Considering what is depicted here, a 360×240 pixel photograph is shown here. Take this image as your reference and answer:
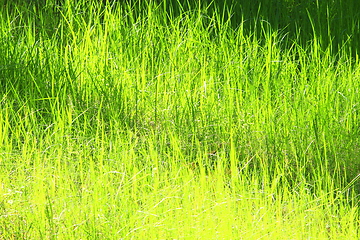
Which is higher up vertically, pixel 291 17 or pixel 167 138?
pixel 291 17

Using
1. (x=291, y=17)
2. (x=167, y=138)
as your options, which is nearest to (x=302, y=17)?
(x=291, y=17)

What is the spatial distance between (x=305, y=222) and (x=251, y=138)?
84 centimetres

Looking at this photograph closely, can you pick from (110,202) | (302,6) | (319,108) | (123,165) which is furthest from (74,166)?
(302,6)

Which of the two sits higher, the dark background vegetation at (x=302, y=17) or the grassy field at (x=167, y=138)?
the dark background vegetation at (x=302, y=17)

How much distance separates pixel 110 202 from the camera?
256 centimetres

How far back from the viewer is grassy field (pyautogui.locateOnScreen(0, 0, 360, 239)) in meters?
2.55

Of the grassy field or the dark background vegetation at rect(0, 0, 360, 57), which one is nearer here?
the grassy field

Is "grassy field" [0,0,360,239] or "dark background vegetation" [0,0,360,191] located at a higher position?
"dark background vegetation" [0,0,360,191]

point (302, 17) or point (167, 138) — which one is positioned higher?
point (302, 17)

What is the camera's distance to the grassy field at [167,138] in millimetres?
2549

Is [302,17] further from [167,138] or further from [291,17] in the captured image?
[167,138]

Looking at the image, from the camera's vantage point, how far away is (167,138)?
11.1ft

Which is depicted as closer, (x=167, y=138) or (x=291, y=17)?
(x=167, y=138)

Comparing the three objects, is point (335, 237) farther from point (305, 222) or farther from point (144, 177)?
point (144, 177)
